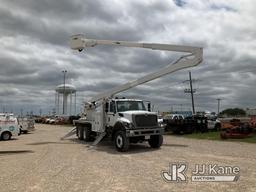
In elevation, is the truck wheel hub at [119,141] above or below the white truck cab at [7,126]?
below

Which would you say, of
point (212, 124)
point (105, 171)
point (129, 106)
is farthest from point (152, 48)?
point (212, 124)

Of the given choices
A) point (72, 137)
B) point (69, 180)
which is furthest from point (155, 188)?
point (72, 137)

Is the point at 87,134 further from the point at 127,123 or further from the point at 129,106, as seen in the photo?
the point at 127,123

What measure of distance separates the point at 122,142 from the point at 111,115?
2.67 m

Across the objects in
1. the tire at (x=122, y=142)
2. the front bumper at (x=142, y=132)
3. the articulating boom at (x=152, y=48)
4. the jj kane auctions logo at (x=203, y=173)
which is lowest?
the jj kane auctions logo at (x=203, y=173)

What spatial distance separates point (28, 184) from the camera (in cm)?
1104

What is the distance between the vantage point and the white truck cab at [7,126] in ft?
98.3

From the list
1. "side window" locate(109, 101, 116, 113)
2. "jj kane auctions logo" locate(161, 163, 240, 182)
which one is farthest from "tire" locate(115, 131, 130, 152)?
"jj kane auctions logo" locate(161, 163, 240, 182)

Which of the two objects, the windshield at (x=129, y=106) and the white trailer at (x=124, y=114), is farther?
the windshield at (x=129, y=106)

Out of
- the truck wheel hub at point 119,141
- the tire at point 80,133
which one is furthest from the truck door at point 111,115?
the tire at point 80,133

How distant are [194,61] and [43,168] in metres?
11.5

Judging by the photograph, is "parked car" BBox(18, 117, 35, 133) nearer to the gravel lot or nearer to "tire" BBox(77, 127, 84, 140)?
"tire" BBox(77, 127, 84, 140)

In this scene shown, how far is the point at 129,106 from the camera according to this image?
22.0 metres

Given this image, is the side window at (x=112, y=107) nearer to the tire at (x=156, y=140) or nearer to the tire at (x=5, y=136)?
the tire at (x=156, y=140)
